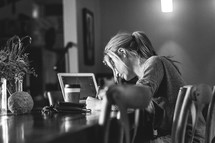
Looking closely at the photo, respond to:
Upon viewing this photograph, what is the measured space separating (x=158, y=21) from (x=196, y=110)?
396 cm

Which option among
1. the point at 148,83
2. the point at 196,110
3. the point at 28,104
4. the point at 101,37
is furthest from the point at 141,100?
the point at 101,37


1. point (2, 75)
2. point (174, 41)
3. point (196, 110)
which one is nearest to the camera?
point (196, 110)

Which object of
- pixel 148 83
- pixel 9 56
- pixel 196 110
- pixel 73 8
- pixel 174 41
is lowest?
pixel 196 110

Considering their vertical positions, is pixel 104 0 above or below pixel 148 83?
above

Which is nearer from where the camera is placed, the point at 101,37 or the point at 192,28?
the point at 192,28

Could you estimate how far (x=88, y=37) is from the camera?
5191mm

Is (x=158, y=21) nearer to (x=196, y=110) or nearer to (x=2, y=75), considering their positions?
(x=2, y=75)

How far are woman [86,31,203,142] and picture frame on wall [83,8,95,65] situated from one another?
280 centimetres

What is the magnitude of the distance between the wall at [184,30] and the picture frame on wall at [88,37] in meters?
0.50

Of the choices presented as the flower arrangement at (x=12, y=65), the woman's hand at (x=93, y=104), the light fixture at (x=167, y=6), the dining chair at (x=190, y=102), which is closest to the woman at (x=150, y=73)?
the woman's hand at (x=93, y=104)

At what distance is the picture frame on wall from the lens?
5137 mm

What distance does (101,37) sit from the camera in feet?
18.7

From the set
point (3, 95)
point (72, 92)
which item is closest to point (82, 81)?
point (72, 92)

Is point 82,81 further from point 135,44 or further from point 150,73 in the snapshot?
point 150,73
